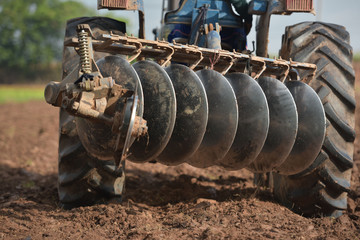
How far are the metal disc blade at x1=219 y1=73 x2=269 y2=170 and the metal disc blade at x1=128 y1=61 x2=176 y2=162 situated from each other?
1.68ft

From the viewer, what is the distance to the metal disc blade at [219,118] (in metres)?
2.70

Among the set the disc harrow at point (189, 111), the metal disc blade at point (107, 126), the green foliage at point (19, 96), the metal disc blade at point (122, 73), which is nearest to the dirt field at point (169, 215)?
the disc harrow at point (189, 111)

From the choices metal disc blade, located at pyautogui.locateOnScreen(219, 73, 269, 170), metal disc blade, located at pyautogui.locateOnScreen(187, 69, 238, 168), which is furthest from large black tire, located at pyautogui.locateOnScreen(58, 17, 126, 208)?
metal disc blade, located at pyautogui.locateOnScreen(219, 73, 269, 170)

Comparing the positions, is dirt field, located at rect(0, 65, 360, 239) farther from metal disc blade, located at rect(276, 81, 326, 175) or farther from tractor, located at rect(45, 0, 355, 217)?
metal disc blade, located at rect(276, 81, 326, 175)

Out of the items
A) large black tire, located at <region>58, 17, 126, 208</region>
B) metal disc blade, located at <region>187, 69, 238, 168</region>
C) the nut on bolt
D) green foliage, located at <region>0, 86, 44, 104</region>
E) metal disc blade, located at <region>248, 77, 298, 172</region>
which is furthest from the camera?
green foliage, located at <region>0, 86, 44, 104</region>

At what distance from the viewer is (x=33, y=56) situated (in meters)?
45.2

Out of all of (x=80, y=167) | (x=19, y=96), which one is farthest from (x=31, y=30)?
(x=80, y=167)

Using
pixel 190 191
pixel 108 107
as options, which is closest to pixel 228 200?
pixel 190 191

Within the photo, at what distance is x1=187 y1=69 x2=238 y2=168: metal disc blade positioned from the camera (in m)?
2.70

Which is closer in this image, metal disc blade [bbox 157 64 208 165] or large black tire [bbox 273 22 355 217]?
metal disc blade [bbox 157 64 208 165]

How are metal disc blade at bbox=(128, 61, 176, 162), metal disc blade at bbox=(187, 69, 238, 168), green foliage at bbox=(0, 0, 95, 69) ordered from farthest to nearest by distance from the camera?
green foliage at bbox=(0, 0, 95, 69) < metal disc blade at bbox=(187, 69, 238, 168) < metal disc blade at bbox=(128, 61, 176, 162)

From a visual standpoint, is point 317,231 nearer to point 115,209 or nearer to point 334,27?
point 115,209

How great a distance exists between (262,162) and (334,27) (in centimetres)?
142

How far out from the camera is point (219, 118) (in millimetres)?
2705
